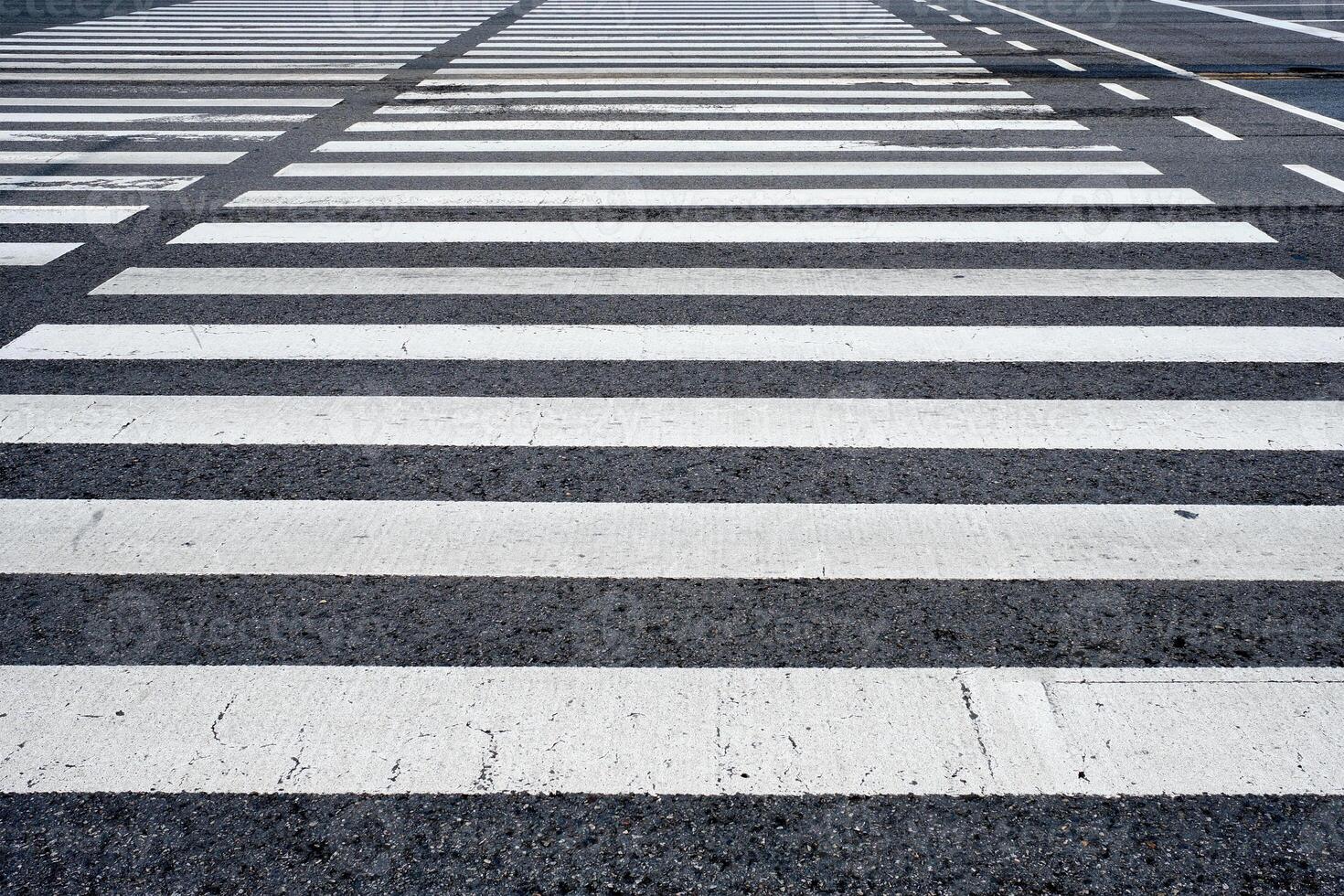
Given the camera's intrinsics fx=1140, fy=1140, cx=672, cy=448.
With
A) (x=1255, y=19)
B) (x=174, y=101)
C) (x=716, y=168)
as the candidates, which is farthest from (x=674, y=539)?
(x=1255, y=19)

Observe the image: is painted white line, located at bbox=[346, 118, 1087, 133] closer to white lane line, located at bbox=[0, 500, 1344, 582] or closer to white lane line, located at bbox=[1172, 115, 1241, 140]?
white lane line, located at bbox=[1172, 115, 1241, 140]

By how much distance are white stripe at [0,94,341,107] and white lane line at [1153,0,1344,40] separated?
13511 millimetres

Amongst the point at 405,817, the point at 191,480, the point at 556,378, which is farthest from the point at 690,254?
the point at 405,817

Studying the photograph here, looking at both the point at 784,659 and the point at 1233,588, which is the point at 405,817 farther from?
the point at 1233,588

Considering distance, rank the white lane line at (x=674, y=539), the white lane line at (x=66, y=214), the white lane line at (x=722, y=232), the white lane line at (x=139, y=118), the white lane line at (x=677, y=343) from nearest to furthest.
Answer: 1. the white lane line at (x=674, y=539)
2. the white lane line at (x=677, y=343)
3. the white lane line at (x=722, y=232)
4. the white lane line at (x=66, y=214)
5. the white lane line at (x=139, y=118)

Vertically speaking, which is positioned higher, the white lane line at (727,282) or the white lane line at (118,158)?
the white lane line at (118,158)

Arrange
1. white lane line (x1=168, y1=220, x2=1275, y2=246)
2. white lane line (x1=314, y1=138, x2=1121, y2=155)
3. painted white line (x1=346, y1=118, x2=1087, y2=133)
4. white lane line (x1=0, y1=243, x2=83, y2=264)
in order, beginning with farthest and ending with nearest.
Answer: painted white line (x1=346, y1=118, x2=1087, y2=133)
white lane line (x1=314, y1=138, x2=1121, y2=155)
white lane line (x1=168, y1=220, x2=1275, y2=246)
white lane line (x1=0, y1=243, x2=83, y2=264)

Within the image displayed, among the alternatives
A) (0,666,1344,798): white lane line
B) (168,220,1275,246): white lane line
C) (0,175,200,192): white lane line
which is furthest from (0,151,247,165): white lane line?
(0,666,1344,798): white lane line

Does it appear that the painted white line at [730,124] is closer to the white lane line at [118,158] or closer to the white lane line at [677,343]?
the white lane line at [118,158]

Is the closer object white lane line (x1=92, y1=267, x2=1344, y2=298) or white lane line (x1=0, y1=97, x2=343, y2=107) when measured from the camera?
white lane line (x1=92, y1=267, x2=1344, y2=298)

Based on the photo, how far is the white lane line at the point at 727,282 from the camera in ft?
19.2

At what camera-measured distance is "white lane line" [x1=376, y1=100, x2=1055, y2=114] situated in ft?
34.6

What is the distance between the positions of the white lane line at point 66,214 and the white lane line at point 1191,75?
9.68 meters

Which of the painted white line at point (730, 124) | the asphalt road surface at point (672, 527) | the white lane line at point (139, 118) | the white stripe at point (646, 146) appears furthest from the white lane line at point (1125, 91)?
the white lane line at point (139, 118)
